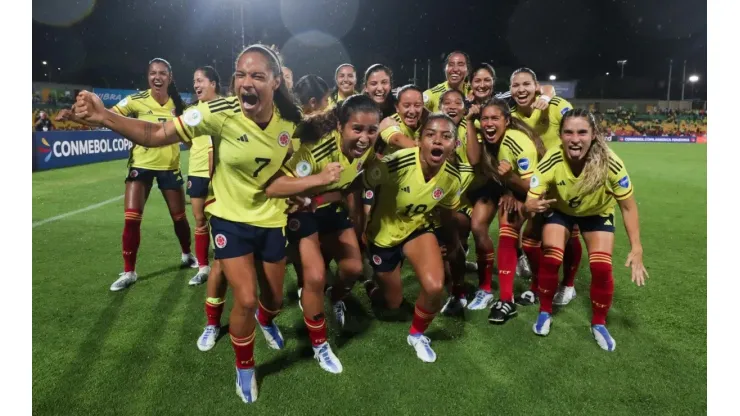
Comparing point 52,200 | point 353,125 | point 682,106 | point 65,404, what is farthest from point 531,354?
point 682,106

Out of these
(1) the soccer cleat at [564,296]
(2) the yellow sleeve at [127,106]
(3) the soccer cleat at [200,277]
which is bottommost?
(1) the soccer cleat at [564,296]

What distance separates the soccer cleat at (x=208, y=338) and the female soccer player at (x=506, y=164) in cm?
198

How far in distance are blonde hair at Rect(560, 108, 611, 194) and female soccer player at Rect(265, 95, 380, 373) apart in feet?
4.60

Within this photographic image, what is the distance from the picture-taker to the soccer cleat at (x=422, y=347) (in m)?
3.07

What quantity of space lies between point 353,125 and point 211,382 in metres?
1.68

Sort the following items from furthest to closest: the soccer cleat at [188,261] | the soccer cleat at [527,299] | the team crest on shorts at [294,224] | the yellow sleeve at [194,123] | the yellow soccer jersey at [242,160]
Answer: the soccer cleat at [188,261] < the soccer cleat at [527,299] < the team crest on shorts at [294,224] < the yellow soccer jersey at [242,160] < the yellow sleeve at [194,123]

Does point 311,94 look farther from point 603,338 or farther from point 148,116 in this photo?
point 603,338

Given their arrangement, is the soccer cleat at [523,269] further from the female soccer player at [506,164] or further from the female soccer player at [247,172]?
the female soccer player at [247,172]

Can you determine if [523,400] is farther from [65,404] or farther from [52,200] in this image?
[52,200]

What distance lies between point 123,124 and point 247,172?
2.11 feet

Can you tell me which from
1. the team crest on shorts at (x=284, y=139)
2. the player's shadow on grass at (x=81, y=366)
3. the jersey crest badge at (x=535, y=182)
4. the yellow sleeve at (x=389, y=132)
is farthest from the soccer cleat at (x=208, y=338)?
the jersey crest badge at (x=535, y=182)

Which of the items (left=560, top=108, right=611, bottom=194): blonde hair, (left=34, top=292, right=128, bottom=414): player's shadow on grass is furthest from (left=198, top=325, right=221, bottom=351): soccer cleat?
(left=560, top=108, right=611, bottom=194): blonde hair

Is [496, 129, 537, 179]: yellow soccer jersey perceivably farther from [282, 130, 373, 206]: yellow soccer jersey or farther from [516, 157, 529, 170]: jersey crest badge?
[282, 130, 373, 206]: yellow soccer jersey

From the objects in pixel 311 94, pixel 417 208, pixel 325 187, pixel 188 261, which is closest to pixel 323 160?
pixel 325 187
